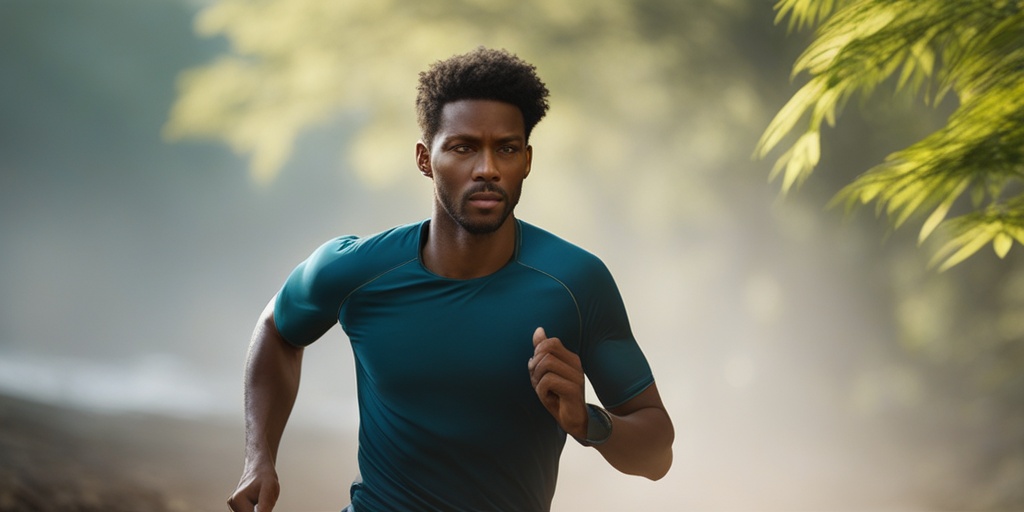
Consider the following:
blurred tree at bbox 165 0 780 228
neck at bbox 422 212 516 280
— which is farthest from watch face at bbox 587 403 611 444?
blurred tree at bbox 165 0 780 228

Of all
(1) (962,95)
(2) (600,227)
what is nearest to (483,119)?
(1) (962,95)

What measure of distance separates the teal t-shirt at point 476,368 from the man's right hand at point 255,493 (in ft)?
0.59

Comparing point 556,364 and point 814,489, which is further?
point 814,489

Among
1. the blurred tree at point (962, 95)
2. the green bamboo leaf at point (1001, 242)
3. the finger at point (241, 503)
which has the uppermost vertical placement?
the blurred tree at point (962, 95)

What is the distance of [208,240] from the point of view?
5.33 m

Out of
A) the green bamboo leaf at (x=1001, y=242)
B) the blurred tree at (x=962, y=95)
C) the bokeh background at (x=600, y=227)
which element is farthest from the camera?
the bokeh background at (x=600, y=227)

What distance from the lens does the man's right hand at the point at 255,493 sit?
5.62ft

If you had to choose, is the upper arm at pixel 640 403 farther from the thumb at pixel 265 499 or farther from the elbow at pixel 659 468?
the thumb at pixel 265 499

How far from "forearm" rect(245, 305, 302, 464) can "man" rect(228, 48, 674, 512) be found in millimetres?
29

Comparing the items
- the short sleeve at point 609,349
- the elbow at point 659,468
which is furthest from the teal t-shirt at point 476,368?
the elbow at point 659,468

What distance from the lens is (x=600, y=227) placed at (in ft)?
18.2

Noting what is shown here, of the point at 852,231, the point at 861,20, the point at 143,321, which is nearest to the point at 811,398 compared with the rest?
the point at 852,231

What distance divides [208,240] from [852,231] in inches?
121

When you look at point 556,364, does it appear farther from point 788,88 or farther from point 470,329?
point 788,88
